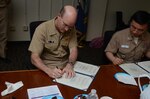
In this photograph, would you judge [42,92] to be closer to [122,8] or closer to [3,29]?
[3,29]

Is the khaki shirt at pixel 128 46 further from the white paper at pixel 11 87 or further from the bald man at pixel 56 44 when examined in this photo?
the white paper at pixel 11 87

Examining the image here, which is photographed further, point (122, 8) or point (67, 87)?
point (122, 8)

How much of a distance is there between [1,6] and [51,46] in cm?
157

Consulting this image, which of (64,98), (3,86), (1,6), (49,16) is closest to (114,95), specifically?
(64,98)

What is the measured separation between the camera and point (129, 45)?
2141mm

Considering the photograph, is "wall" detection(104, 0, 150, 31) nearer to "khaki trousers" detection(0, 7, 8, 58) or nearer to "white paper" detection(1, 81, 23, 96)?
"khaki trousers" detection(0, 7, 8, 58)

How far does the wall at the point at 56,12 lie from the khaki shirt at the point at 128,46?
205 cm

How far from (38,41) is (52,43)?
162mm

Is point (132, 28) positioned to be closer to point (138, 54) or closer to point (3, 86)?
point (138, 54)

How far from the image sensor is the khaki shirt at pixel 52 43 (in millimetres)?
1758

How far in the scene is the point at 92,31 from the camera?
433 centimetres

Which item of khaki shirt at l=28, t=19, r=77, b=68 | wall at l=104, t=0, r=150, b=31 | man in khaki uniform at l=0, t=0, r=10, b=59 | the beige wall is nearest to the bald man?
khaki shirt at l=28, t=19, r=77, b=68

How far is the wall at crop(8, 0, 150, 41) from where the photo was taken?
3.70m

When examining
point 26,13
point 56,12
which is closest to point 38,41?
Answer: point 26,13
